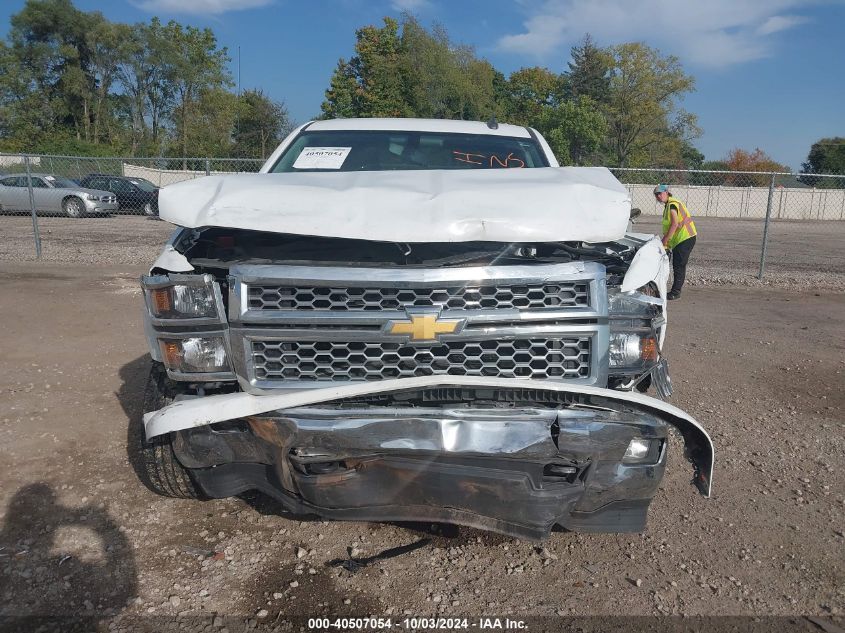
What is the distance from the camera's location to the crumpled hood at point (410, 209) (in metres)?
2.42

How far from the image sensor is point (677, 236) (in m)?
9.12

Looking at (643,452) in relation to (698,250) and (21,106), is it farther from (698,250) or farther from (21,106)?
(21,106)

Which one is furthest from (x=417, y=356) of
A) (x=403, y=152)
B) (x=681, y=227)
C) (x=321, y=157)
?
(x=681, y=227)

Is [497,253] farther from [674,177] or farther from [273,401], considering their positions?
[674,177]

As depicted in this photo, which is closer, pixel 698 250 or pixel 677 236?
pixel 677 236

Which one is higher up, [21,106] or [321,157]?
Answer: [21,106]

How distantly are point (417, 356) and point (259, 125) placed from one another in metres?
48.0

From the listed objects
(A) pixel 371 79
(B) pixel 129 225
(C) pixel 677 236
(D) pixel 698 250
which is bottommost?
(D) pixel 698 250

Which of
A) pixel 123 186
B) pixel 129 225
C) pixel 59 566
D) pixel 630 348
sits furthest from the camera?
pixel 123 186

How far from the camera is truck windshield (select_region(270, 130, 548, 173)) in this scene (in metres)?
4.02

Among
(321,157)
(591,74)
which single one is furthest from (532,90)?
(321,157)

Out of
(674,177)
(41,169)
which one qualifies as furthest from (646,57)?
(41,169)

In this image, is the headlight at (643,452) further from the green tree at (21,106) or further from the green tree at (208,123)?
the green tree at (21,106)

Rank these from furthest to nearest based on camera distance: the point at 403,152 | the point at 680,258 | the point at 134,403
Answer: the point at 680,258 < the point at 134,403 < the point at 403,152
